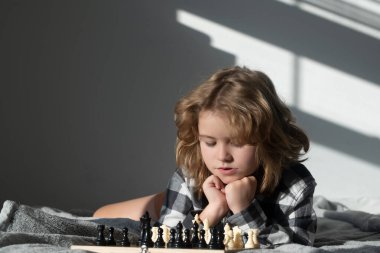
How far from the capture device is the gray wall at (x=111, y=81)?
12.3 ft

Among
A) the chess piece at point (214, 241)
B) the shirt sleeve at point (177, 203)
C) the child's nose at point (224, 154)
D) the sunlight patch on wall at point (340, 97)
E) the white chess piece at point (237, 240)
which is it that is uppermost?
the sunlight patch on wall at point (340, 97)

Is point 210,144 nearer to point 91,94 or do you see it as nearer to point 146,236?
point 146,236

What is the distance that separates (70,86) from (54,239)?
7.44 ft

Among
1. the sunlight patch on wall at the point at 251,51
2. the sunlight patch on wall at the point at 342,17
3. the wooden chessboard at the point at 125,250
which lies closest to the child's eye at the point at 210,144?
the wooden chessboard at the point at 125,250

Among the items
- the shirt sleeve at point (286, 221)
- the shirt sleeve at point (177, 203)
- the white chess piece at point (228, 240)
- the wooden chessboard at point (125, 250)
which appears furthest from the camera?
the shirt sleeve at point (177, 203)

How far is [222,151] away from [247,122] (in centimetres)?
9

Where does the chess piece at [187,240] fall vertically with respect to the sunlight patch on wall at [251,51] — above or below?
below

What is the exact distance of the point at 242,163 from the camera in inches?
73.3

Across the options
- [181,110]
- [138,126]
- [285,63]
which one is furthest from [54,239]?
[285,63]

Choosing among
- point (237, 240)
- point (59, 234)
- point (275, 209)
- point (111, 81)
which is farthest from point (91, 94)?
point (237, 240)

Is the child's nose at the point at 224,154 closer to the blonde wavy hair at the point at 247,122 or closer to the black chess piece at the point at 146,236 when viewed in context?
the blonde wavy hair at the point at 247,122

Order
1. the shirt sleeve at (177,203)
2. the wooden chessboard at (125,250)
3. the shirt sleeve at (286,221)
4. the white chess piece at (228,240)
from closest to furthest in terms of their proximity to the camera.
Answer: the wooden chessboard at (125,250) → the white chess piece at (228,240) → the shirt sleeve at (286,221) → the shirt sleeve at (177,203)

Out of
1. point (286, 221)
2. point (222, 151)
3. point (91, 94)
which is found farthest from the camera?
point (91, 94)

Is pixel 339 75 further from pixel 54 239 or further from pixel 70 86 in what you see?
pixel 54 239
